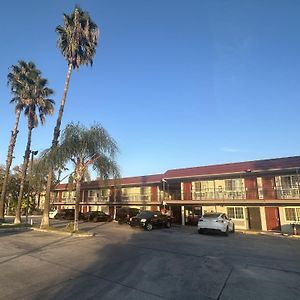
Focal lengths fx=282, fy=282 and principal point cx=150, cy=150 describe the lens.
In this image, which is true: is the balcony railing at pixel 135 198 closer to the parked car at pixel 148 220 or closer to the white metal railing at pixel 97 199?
the white metal railing at pixel 97 199

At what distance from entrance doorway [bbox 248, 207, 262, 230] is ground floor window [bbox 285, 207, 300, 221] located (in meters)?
2.50

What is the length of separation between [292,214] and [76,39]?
25.2 meters

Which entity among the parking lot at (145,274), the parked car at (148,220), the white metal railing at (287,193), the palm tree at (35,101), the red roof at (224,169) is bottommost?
the parking lot at (145,274)

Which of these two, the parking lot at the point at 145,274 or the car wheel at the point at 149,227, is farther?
the car wheel at the point at 149,227

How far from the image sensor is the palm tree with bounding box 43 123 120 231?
71.9 feet

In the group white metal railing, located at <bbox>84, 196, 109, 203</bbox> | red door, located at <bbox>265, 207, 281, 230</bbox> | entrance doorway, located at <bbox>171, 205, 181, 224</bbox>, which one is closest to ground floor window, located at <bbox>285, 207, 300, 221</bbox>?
red door, located at <bbox>265, 207, 281, 230</bbox>

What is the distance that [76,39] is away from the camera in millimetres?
26141

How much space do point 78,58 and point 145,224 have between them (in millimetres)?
16529

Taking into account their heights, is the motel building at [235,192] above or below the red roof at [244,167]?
below

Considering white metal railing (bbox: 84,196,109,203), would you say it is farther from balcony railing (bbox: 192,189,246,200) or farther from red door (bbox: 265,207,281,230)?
red door (bbox: 265,207,281,230)

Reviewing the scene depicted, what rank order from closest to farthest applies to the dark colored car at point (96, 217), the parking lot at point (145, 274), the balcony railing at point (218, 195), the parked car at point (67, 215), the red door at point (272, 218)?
the parking lot at point (145, 274) < the red door at point (272, 218) < the balcony railing at point (218, 195) < the dark colored car at point (96, 217) < the parked car at point (67, 215)

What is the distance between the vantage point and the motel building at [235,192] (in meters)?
25.2

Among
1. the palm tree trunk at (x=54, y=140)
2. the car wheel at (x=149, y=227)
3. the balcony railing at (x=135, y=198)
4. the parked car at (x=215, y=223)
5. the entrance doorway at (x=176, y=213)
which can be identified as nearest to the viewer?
the parked car at (x=215, y=223)

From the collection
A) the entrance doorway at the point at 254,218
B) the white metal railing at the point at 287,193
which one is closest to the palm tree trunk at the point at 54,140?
the entrance doorway at the point at 254,218
